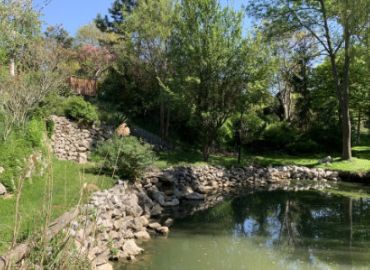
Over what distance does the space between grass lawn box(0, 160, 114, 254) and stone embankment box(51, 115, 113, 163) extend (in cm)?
196

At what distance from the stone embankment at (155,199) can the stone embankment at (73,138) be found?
311 centimetres

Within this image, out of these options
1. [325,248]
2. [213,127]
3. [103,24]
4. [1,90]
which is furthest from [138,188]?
[103,24]

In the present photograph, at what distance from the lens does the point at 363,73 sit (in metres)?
27.3

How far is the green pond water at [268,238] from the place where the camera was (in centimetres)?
824

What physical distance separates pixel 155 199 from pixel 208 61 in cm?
722

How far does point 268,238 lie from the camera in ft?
33.1

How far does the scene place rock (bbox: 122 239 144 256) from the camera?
820cm

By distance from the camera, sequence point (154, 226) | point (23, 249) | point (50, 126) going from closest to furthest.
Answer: point (23, 249), point (154, 226), point (50, 126)

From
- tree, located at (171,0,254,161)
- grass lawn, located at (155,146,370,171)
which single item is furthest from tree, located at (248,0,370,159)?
tree, located at (171,0,254,161)

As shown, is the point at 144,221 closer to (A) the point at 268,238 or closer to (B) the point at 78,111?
(A) the point at 268,238

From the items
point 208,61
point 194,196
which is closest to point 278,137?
point 208,61

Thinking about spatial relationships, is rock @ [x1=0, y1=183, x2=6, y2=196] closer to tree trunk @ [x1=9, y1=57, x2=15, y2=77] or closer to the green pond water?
the green pond water

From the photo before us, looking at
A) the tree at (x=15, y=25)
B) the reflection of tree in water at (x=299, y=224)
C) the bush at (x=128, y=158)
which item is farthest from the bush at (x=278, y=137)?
the tree at (x=15, y=25)

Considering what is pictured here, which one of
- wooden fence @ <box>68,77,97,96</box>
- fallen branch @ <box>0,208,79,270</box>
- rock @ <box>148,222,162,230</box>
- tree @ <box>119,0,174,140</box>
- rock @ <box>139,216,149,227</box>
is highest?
tree @ <box>119,0,174,140</box>
